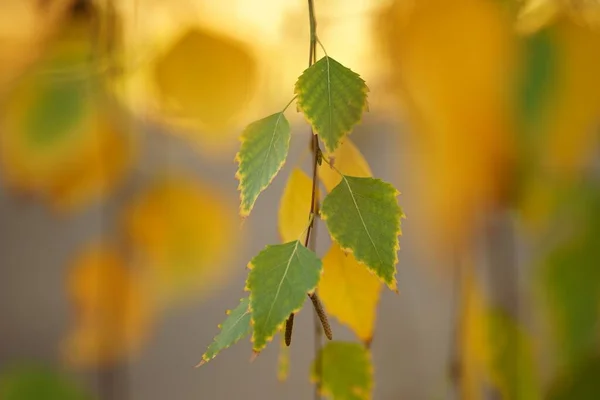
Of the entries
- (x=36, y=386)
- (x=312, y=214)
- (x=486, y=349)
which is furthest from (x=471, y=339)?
(x=36, y=386)

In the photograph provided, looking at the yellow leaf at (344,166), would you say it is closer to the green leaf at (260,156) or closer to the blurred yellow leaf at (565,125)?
the green leaf at (260,156)

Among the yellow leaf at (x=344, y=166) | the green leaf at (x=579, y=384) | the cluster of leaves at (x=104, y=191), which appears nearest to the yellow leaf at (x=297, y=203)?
the yellow leaf at (x=344, y=166)

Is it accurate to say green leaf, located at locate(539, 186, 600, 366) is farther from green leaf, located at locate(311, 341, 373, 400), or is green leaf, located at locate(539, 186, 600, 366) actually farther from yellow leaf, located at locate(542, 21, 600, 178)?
green leaf, located at locate(311, 341, 373, 400)

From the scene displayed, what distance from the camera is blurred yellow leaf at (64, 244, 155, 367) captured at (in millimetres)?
462

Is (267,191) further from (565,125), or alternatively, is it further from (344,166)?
(565,125)

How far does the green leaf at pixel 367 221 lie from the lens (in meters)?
0.24

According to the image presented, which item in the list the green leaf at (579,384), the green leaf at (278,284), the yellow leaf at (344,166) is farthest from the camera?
the green leaf at (579,384)

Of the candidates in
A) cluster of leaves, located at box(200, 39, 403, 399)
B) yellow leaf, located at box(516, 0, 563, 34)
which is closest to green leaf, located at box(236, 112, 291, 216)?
cluster of leaves, located at box(200, 39, 403, 399)

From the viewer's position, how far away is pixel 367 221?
0.80 ft

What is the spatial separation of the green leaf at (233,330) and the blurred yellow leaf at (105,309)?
24cm

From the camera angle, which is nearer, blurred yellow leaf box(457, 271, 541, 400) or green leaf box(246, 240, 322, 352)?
green leaf box(246, 240, 322, 352)

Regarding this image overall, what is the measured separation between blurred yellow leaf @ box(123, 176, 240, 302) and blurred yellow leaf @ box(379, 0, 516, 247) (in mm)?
172

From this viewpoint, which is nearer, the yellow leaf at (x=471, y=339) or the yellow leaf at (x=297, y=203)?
the yellow leaf at (x=297, y=203)

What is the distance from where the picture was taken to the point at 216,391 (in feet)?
1.50
